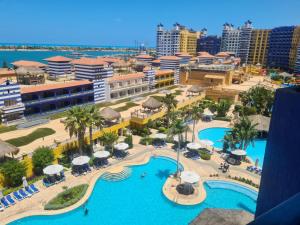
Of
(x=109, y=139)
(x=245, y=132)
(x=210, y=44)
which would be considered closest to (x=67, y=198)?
(x=109, y=139)

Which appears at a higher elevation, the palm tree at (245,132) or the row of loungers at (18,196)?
the palm tree at (245,132)

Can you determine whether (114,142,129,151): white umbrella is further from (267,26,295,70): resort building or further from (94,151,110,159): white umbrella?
(267,26,295,70): resort building

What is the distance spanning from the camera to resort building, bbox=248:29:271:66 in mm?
133625

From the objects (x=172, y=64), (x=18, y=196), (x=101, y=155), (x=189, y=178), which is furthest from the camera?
(x=172, y=64)

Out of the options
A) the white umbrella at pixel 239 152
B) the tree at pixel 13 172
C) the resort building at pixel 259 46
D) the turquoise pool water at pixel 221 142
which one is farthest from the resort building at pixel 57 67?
the resort building at pixel 259 46

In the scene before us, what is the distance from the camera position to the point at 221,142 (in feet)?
137

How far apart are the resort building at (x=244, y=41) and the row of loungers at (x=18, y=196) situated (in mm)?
136324

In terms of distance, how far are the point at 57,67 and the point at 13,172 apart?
52485mm

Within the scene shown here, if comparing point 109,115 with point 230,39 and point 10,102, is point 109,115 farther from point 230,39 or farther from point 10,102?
point 230,39

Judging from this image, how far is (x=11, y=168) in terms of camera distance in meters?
25.0

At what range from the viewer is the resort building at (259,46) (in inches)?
5261

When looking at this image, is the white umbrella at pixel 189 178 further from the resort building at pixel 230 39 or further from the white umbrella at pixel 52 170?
the resort building at pixel 230 39

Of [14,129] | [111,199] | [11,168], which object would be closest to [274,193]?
[111,199]

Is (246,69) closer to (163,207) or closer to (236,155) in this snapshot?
(236,155)
